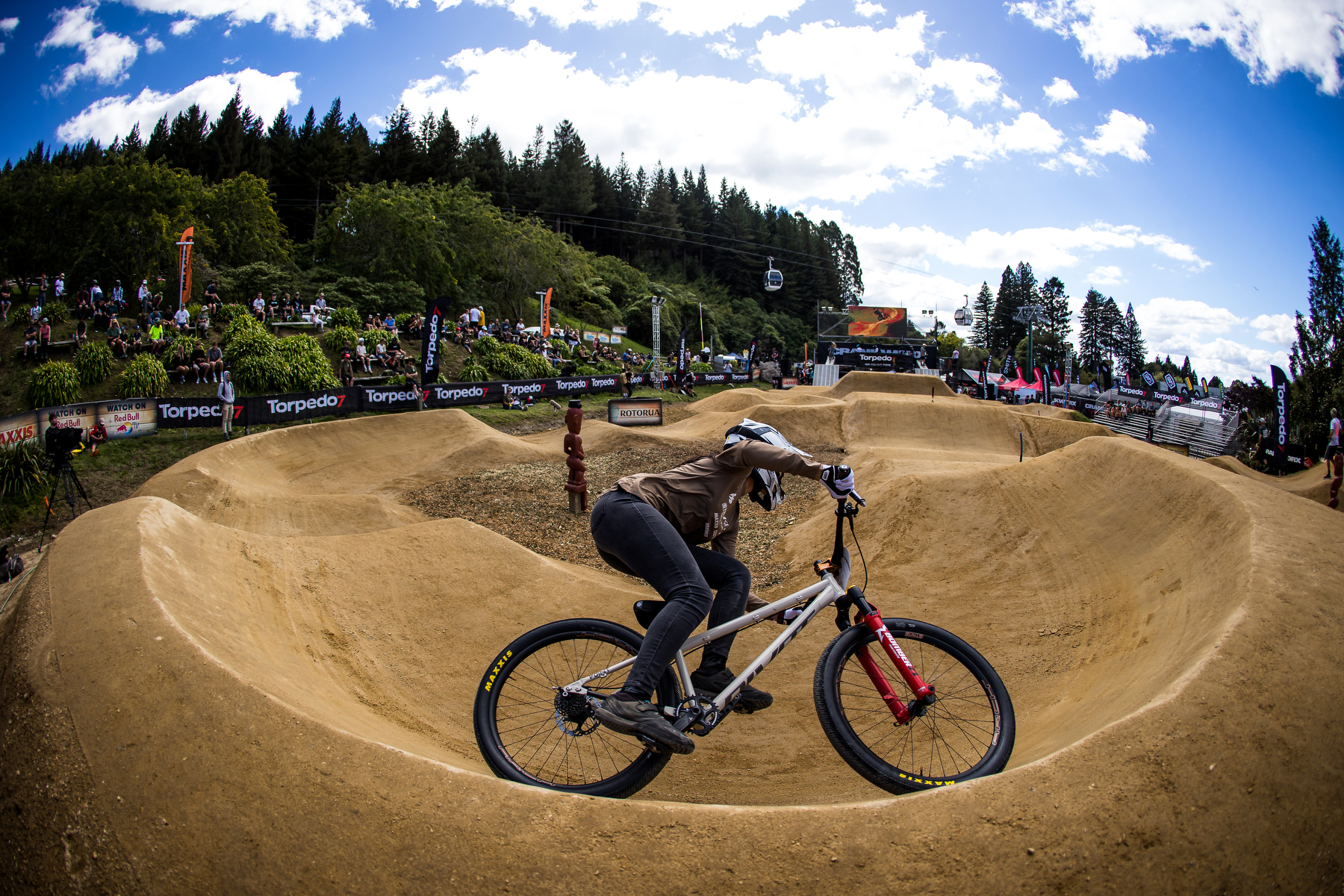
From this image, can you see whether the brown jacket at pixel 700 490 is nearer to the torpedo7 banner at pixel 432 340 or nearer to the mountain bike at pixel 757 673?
the mountain bike at pixel 757 673

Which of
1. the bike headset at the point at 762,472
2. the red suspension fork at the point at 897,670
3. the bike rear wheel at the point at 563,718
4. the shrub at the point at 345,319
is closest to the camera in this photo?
the bike rear wheel at the point at 563,718

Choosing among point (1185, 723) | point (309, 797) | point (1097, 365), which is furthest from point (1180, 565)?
point (1097, 365)

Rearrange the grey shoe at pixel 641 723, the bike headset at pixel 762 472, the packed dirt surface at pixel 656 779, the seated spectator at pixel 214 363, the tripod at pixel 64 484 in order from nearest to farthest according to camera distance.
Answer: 1. the packed dirt surface at pixel 656 779
2. the grey shoe at pixel 641 723
3. the bike headset at pixel 762 472
4. the tripod at pixel 64 484
5. the seated spectator at pixel 214 363

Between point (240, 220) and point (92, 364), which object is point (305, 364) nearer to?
point (92, 364)

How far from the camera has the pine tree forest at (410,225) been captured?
37.8 metres

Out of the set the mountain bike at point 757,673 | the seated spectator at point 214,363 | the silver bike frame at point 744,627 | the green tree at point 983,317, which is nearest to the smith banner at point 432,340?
the seated spectator at point 214,363

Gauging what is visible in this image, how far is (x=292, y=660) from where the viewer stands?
451 cm

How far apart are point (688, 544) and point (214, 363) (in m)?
25.0

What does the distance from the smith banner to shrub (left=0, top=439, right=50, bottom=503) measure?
11798 mm

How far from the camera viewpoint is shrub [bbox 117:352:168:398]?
2134 cm

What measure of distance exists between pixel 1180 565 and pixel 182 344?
27.4 metres

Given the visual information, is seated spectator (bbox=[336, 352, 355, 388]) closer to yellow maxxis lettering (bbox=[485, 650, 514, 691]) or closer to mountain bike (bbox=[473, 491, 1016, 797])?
mountain bike (bbox=[473, 491, 1016, 797])

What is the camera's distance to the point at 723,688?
11.9 feet

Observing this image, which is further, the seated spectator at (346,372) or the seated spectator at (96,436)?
the seated spectator at (346,372)
